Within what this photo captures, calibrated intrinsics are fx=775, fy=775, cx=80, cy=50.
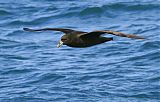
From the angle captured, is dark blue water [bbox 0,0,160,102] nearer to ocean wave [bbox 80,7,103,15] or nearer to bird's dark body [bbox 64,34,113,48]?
ocean wave [bbox 80,7,103,15]

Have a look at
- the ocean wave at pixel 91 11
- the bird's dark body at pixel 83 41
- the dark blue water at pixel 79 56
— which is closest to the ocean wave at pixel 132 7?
the dark blue water at pixel 79 56

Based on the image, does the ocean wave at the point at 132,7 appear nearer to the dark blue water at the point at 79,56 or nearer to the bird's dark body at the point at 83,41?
the dark blue water at the point at 79,56

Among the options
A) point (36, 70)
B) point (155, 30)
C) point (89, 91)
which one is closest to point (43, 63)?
point (36, 70)

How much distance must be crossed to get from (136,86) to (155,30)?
4.31 meters

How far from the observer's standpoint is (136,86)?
16.3 m

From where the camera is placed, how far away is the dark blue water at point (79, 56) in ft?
52.9

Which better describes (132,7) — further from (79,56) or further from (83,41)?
(83,41)

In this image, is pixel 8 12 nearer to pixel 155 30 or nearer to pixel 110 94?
pixel 155 30

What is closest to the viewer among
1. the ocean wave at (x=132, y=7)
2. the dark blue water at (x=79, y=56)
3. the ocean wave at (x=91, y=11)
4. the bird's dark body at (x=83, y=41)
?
the bird's dark body at (x=83, y=41)

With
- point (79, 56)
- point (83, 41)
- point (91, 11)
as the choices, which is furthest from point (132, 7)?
point (83, 41)

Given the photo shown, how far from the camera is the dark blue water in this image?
16.1m

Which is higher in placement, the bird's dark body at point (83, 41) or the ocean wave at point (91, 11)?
the bird's dark body at point (83, 41)

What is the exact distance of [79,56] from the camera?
61.1 feet

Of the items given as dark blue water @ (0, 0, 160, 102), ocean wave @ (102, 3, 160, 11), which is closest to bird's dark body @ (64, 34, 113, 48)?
dark blue water @ (0, 0, 160, 102)
